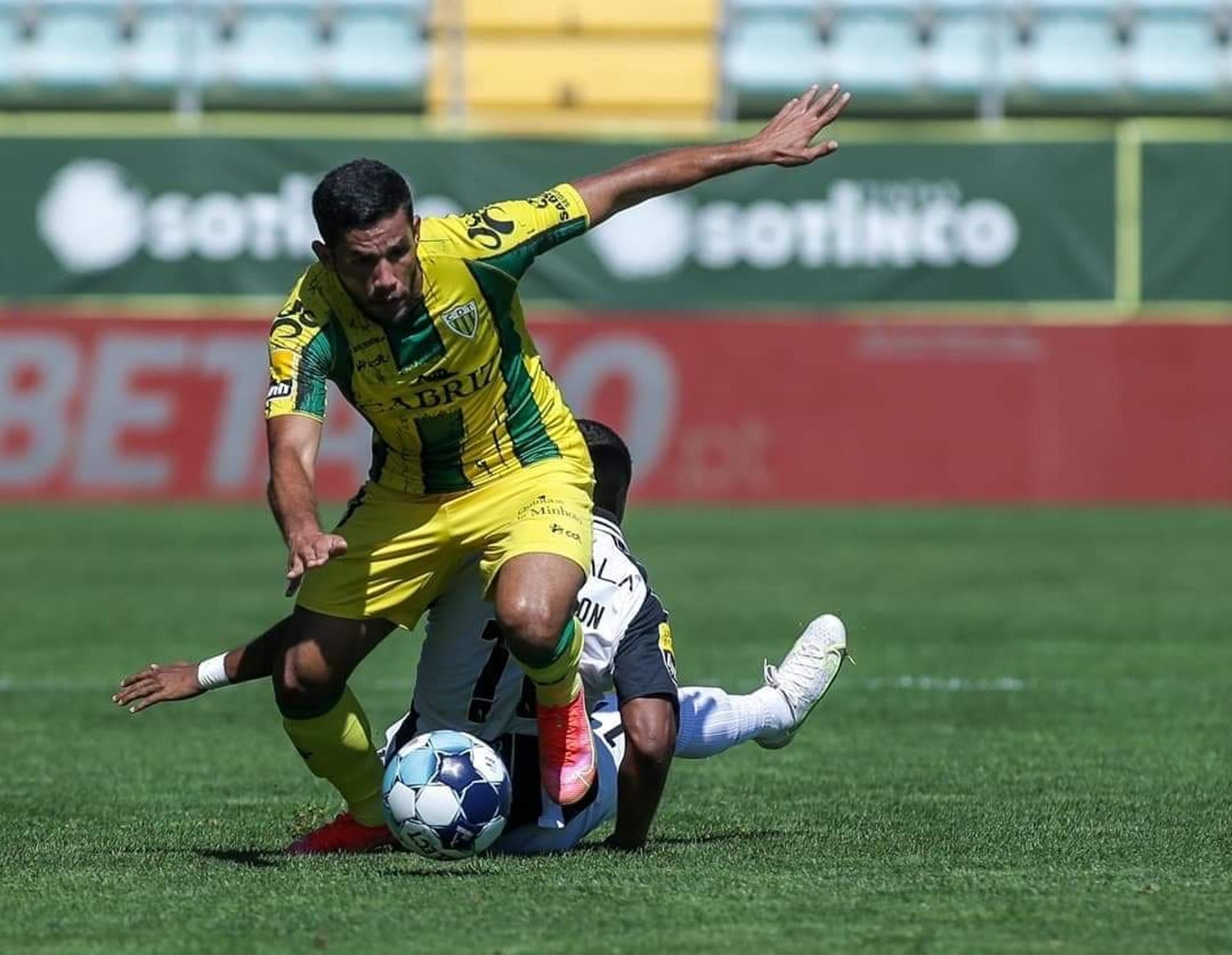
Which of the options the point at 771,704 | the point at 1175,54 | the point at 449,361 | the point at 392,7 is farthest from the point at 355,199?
the point at 1175,54

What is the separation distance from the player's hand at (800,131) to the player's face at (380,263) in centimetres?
118

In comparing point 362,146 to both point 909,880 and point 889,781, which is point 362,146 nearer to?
point 889,781

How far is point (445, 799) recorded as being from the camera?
6113mm

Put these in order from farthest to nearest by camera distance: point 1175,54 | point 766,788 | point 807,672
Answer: point 1175,54 < point 766,788 < point 807,672

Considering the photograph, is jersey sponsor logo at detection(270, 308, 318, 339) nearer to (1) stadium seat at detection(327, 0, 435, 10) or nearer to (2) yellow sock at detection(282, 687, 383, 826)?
(2) yellow sock at detection(282, 687, 383, 826)

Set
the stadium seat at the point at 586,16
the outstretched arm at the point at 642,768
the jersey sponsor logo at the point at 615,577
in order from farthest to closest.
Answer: the stadium seat at the point at 586,16 < the jersey sponsor logo at the point at 615,577 < the outstretched arm at the point at 642,768

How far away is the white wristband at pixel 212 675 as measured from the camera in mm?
6688

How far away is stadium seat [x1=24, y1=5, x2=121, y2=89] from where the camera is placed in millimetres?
23469

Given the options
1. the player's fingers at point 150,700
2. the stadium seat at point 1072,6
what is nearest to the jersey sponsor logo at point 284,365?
the player's fingers at point 150,700

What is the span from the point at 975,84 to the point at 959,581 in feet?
31.5

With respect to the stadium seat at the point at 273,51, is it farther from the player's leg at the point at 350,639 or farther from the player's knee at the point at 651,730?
the player's knee at the point at 651,730

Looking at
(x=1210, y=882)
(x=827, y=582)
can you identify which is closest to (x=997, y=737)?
(x=1210, y=882)

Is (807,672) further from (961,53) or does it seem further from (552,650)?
(961,53)

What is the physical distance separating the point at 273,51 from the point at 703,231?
522cm
